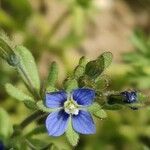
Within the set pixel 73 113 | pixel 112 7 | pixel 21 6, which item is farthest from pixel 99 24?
pixel 73 113

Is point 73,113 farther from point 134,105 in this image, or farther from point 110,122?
point 110,122

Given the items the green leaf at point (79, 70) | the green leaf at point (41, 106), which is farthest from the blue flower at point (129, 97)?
the green leaf at point (41, 106)

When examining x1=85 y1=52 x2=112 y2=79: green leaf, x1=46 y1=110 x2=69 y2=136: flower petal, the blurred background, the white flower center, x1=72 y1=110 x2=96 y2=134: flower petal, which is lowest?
the blurred background

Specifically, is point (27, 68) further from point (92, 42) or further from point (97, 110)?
point (92, 42)

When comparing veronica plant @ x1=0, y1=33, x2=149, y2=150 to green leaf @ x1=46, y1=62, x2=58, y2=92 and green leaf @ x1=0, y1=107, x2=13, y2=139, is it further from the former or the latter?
green leaf @ x1=0, y1=107, x2=13, y2=139

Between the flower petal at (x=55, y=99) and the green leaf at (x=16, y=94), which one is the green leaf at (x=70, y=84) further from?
the green leaf at (x=16, y=94)

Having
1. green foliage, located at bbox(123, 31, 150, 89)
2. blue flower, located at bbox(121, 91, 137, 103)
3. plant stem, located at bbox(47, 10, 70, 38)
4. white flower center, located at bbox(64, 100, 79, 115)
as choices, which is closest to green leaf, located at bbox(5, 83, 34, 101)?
white flower center, located at bbox(64, 100, 79, 115)

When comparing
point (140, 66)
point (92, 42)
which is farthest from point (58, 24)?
point (140, 66)
